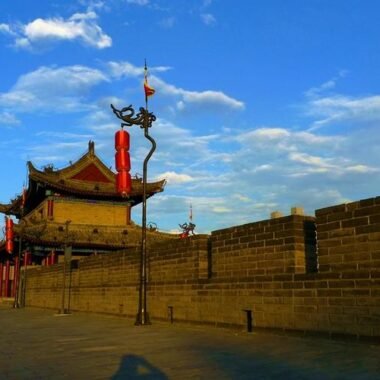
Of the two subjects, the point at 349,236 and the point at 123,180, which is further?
the point at 123,180

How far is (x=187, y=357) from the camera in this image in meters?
8.26

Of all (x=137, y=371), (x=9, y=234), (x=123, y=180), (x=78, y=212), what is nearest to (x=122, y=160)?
(x=123, y=180)

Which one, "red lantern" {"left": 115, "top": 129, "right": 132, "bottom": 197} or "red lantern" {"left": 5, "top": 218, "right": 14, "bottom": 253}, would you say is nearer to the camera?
"red lantern" {"left": 115, "top": 129, "right": 132, "bottom": 197}

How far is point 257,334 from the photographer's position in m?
11.6

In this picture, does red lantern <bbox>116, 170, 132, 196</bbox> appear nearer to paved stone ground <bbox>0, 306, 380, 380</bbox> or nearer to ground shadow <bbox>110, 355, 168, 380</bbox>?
paved stone ground <bbox>0, 306, 380, 380</bbox>

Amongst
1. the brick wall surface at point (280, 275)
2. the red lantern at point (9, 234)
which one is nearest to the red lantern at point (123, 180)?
the brick wall surface at point (280, 275)

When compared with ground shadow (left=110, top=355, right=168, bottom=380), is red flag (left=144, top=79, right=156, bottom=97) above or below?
above

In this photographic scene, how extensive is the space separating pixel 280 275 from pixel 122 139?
31.6 feet

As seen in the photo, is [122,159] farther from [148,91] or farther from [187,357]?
[187,357]

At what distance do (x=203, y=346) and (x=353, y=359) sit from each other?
2.99 metres

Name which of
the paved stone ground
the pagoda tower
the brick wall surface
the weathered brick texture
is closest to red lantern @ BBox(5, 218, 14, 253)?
the pagoda tower

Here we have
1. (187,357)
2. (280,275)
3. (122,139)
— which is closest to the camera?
(187,357)

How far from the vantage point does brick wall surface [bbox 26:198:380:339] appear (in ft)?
31.3

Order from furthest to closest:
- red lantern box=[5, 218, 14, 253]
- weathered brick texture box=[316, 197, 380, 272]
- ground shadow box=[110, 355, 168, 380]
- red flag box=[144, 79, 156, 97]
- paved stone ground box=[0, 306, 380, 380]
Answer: red lantern box=[5, 218, 14, 253]
red flag box=[144, 79, 156, 97]
weathered brick texture box=[316, 197, 380, 272]
paved stone ground box=[0, 306, 380, 380]
ground shadow box=[110, 355, 168, 380]
